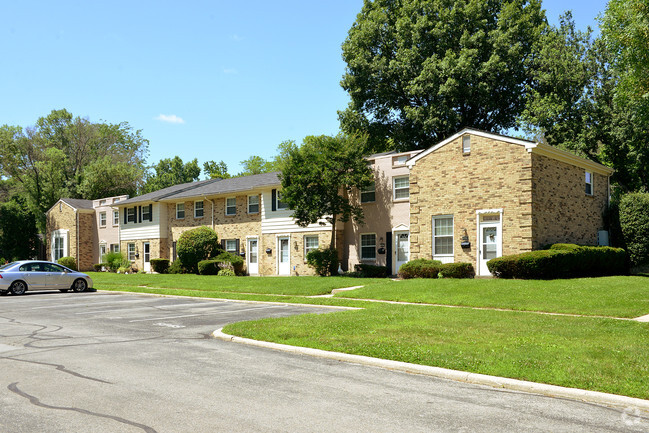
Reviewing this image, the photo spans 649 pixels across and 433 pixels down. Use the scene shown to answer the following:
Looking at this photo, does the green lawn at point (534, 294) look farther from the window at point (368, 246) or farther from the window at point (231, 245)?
the window at point (231, 245)

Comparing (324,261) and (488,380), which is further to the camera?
(324,261)

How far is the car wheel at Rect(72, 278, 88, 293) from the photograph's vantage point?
81.9 ft

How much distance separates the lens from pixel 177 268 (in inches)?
1442

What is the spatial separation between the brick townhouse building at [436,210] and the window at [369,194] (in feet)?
0.20

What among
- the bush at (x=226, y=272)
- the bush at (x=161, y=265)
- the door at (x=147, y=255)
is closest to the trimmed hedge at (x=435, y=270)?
the bush at (x=226, y=272)

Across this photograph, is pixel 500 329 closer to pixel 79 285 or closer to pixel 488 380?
pixel 488 380

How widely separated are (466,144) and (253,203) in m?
15.6

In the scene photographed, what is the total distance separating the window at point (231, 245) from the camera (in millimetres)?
35522

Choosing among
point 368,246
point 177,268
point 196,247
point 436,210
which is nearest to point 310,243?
point 368,246

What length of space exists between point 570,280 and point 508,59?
19.5 meters

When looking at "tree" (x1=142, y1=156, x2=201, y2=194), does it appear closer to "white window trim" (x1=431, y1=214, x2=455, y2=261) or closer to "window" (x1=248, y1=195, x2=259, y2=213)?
"window" (x1=248, y1=195, x2=259, y2=213)

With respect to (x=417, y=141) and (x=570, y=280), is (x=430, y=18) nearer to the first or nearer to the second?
(x=417, y=141)

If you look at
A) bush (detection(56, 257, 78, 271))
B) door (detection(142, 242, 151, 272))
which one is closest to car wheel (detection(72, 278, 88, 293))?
door (detection(142, 242, 151, 272))

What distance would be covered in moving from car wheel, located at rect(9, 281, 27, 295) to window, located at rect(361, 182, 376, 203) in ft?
54.7
